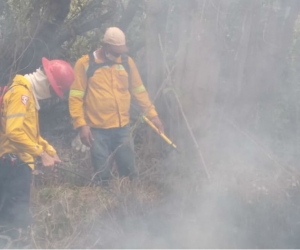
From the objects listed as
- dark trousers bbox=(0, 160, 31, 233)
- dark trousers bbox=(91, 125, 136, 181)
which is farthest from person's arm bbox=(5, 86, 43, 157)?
dark trousers bbox=(91, 125, 136, 181)

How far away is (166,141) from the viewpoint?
6031 mm

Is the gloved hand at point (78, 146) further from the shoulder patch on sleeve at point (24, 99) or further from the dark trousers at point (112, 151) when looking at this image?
the shoulder patch on sleeve at point (24, 99)

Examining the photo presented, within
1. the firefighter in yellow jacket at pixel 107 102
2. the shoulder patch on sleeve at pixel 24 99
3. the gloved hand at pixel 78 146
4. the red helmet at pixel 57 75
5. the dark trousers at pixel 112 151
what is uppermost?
the red helmet at pixel 57 75

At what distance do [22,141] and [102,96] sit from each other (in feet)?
4.41

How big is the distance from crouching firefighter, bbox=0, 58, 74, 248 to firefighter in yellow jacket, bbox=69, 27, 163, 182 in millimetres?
850

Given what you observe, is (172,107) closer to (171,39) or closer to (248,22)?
(171,39)

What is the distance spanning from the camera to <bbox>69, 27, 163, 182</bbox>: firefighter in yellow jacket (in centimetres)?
575

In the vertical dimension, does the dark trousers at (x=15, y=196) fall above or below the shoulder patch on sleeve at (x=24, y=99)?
below

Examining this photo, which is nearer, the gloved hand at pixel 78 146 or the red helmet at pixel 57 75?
the red helmet at pixel 57 75

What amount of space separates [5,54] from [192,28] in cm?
A: 200

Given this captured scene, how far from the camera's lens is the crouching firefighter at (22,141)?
15.0 feet

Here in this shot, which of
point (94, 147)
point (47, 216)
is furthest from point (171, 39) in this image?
point (47, 216)

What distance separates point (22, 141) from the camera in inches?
181

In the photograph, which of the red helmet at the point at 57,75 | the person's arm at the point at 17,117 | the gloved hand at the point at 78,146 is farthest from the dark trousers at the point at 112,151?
the person's arm at the point at 17,117
